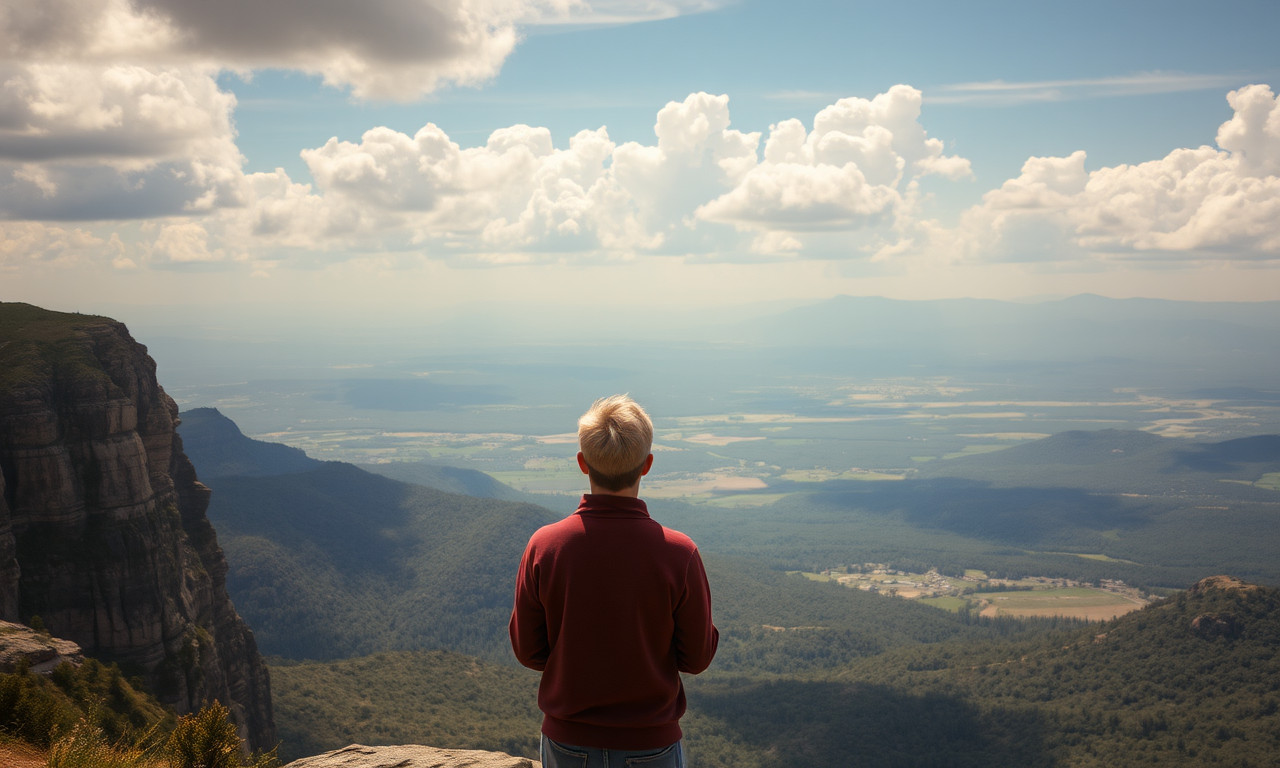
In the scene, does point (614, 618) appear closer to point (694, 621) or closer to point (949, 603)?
point (694, 621)

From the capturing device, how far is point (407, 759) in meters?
11.4

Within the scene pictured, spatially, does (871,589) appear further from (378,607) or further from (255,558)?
(255,558)

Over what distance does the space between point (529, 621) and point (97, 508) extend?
39.2 meters

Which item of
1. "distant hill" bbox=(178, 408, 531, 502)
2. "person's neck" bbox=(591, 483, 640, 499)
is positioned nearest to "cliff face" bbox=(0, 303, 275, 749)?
"person's neck" bbox=(591, 483, 640, 499)

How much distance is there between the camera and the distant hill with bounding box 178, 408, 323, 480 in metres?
140

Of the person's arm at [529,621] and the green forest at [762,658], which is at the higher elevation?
the person's arm at [529,621]

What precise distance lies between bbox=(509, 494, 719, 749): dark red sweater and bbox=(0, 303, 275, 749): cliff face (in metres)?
34.9

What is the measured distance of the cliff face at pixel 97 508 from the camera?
115ft

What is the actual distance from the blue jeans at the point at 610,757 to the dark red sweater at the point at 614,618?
0.15 feet

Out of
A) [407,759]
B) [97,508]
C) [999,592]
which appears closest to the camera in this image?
[407,759]

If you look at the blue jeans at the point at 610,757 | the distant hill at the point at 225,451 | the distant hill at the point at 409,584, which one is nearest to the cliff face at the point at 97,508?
the blue jeans at the point at 610,757

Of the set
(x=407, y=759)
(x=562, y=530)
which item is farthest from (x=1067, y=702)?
(x=562, y=530)

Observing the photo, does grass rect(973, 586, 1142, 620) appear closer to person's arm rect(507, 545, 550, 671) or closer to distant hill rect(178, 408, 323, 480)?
distant hill rect(178, 408, 323, 480)

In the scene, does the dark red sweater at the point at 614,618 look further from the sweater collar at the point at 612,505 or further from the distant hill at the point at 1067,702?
the distant hill at the point at 1067,702
